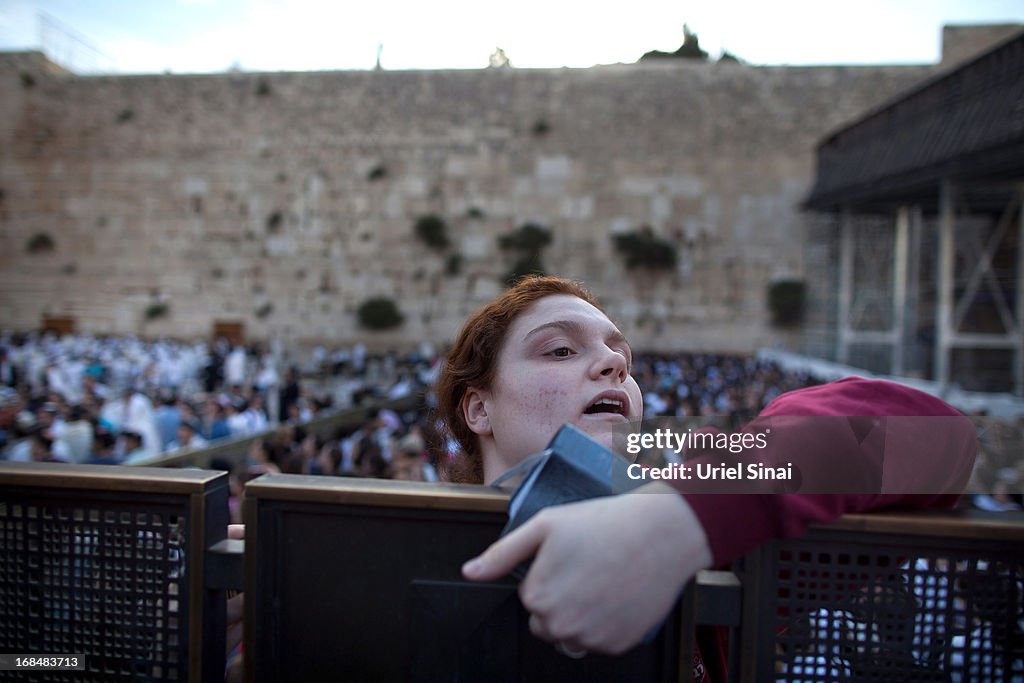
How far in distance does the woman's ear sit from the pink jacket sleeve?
0.58 metres

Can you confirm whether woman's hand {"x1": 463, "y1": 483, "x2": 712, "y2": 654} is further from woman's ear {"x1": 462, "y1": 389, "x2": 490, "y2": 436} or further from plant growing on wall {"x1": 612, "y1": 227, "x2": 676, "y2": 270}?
plant growing on wall {"x1": 612, "y1": 227, "x2": 676, "y2": 270}

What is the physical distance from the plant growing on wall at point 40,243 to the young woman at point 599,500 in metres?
20.8

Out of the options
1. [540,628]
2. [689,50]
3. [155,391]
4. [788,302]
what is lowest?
[155,391]

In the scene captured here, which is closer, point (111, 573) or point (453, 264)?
point (111, 573)

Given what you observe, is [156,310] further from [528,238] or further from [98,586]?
[98,586]

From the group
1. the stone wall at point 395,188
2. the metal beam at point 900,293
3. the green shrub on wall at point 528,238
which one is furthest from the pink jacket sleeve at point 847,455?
the green shrub on wall at point 528,238

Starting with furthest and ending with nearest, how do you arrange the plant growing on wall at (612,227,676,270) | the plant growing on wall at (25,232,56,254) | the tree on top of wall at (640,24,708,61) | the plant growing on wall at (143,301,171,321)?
1. the tree on top of wall at (640,24,708,61)
2. the plant growing on wall at (25,232,56,254)
3. the plant growing on wall at (143,301,171,321)
4. the plant growing on wall at (612,227,676,270)

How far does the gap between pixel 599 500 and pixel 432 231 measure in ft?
53.3

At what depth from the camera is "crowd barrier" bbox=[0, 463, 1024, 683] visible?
0.84 metres

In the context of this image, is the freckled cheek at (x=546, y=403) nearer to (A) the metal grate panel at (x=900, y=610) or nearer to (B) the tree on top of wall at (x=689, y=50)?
(A) the metal grate panel at (x=900, y=610)

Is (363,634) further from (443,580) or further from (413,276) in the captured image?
(413,276)

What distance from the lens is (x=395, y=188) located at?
669 inches

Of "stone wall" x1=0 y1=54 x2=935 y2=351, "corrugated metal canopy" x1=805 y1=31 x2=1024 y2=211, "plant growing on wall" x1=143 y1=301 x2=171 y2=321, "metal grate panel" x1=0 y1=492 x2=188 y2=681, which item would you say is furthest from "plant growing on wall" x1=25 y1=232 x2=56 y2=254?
"metal grate panel" x1=0 y1=492 x2=188 y2=681

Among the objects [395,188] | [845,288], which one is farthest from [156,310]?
[845,288]
